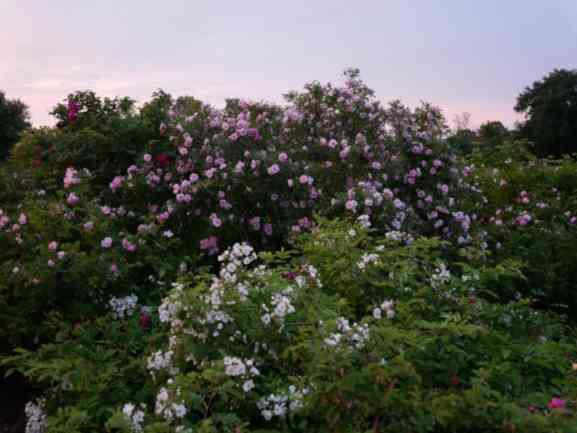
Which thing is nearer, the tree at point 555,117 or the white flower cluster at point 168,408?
the white flower cluster at point 168,408

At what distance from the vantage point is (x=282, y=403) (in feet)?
9.12

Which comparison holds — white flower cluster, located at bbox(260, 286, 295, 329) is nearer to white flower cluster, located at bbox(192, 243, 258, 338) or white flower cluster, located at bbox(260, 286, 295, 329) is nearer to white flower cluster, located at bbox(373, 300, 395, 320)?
white flower cluster, located at bbox(192, 243, 258, 338)

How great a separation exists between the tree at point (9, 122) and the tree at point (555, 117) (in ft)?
76.0

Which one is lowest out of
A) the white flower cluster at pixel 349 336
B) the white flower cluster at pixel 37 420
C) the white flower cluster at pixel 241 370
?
the white flower cluster at pixel 37 420

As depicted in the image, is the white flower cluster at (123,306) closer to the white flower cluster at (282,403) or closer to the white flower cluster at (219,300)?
the white flower cluster at (219,300)

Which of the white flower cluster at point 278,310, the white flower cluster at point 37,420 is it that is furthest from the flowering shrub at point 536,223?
the white flower cluster at point 37,420

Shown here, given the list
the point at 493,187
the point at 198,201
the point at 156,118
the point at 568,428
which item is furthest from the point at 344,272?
the point at 493,187

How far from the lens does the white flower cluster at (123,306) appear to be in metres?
4.68

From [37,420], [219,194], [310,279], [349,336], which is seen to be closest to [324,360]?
[349,336]

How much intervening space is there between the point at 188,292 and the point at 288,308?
1.64 ft

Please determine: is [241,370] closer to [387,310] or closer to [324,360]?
[324,360]

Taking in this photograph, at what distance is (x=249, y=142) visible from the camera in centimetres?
615

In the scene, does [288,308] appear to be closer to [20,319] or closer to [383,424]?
[383,424]

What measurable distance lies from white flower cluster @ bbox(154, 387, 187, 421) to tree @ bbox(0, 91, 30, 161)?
19.6 meters
